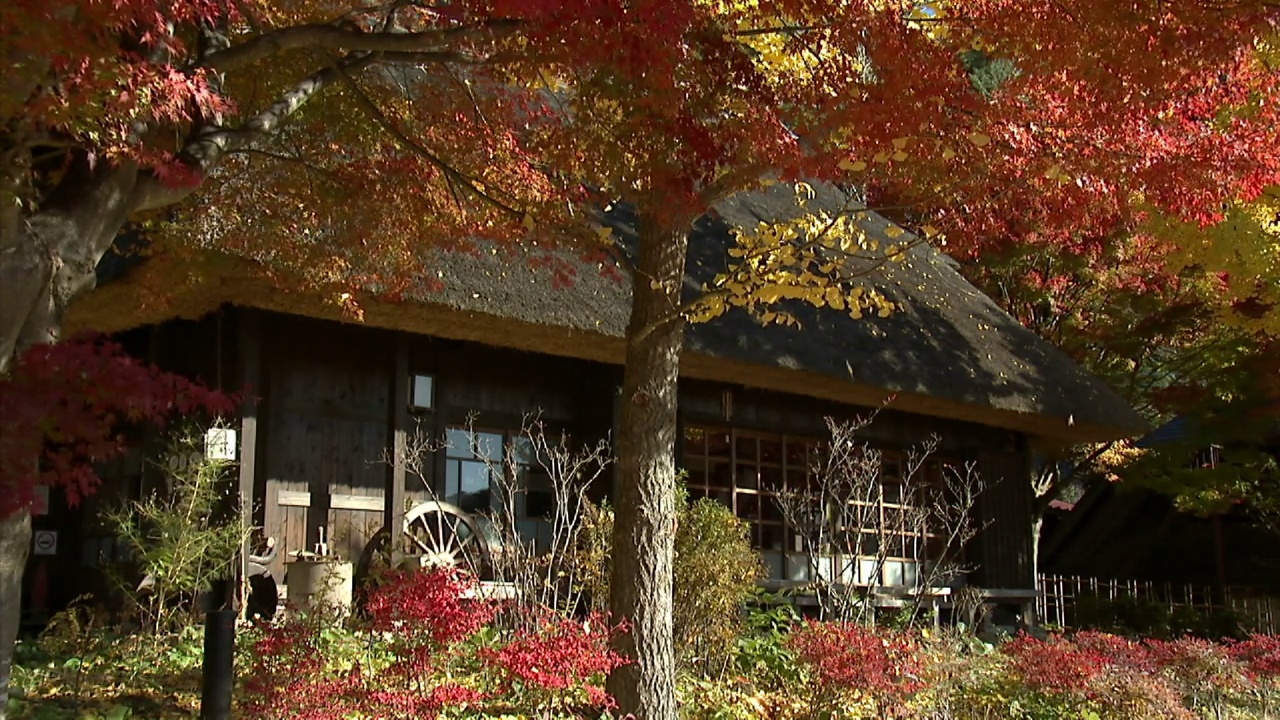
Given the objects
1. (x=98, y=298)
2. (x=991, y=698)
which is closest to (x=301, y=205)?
(x=98, y=298)

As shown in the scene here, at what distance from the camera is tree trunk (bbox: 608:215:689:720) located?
21.5 ft

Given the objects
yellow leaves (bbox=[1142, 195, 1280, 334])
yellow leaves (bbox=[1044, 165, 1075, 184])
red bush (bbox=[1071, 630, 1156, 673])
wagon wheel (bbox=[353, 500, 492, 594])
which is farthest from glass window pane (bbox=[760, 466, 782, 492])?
yellow leaves (bbox=[1044, 165, 1075, 184])

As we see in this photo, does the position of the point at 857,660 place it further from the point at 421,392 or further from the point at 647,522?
the point at 421,392

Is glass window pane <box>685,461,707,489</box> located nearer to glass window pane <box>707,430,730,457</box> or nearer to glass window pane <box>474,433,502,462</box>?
glass window pane <box>707,430,730,457</box>

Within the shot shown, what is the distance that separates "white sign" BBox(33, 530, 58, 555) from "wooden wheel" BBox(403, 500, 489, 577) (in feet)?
11.5

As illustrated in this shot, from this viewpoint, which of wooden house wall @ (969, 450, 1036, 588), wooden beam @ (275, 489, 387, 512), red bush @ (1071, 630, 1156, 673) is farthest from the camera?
wooden house wall @ (969, 450, 1036, 588)

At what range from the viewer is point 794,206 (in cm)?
1575

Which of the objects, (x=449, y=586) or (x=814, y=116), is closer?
(x=449, y=586)

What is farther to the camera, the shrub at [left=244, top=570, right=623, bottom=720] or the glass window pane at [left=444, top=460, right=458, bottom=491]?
the glass window pane at [left=444, top=460, right=458, bottom=491]

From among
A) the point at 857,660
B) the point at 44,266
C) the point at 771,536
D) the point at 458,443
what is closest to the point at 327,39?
the point at 44,266

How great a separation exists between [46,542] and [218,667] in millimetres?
6539

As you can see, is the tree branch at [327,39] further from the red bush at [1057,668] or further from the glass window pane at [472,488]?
the glass window pane at [472,488]

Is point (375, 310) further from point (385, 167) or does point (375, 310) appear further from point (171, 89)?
point (171, 89)

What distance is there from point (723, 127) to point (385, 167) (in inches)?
84.6
